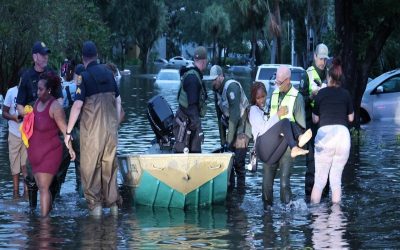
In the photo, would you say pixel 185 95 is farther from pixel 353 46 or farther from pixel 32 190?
pixel 353 46

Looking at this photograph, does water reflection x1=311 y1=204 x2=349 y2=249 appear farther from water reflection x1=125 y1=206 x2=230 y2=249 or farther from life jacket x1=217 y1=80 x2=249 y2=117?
life jacket x1=217 y1=80 x2=249 y2=117

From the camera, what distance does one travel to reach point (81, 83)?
1183cm

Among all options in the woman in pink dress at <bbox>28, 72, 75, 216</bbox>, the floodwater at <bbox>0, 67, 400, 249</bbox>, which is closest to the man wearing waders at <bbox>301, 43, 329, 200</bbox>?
the floodwater at <bbox>0, 67, 400, 249</bbox>

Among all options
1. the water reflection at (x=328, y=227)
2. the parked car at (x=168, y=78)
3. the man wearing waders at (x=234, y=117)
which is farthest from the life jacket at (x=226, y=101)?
the parked car at (x=168, y=78)

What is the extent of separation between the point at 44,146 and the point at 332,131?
3.36 metres

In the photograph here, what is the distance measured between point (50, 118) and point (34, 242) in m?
1.80

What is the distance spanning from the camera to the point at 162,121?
543 inches

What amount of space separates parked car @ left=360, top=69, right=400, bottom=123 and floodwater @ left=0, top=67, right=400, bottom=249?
10589 millimetres

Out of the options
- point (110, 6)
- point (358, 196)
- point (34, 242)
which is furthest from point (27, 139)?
point (110, 6)

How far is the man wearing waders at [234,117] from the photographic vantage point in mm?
14141

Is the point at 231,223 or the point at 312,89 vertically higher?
the point at 312,89

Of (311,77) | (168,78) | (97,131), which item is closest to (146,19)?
(168,78)

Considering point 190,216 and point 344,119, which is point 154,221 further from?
point 344,119

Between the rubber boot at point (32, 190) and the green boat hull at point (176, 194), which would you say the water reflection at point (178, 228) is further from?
the rubber boot at point (32, 190)
